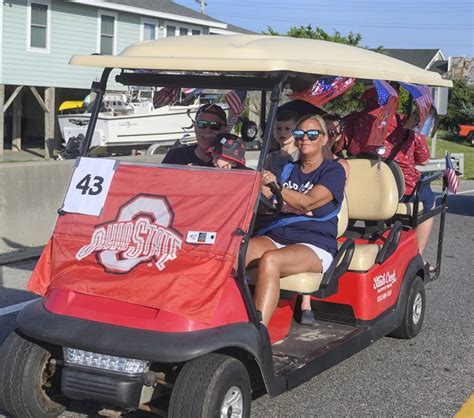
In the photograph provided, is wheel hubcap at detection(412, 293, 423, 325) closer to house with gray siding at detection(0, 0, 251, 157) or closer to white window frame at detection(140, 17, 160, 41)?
house with gray siding at detection(0, 0, 251, 157)

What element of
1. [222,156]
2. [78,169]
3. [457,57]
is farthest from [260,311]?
[457,57]

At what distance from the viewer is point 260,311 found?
374 cm

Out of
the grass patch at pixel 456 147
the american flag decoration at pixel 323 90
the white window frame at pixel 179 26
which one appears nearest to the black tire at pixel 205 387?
the american flag decoration at pixel 323 90

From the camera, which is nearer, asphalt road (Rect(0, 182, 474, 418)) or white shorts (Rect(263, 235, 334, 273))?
asphalt road (Rect(0, 182, 474, 418))

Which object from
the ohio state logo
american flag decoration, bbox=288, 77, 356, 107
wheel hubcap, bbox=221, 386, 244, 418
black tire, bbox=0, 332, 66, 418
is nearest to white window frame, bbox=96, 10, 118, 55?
american flag decoration, bbox=288, 77, 356, 107

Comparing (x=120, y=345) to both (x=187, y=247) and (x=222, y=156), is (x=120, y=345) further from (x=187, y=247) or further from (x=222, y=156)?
→ (x=222, y=156)

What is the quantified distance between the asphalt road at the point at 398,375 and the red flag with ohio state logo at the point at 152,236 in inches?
32.0

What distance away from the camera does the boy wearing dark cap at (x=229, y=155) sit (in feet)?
12.8

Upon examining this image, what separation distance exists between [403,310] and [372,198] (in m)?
0.76

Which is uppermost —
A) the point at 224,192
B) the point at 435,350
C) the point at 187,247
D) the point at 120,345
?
the point at 224,192

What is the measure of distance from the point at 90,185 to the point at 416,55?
4786 centimetres

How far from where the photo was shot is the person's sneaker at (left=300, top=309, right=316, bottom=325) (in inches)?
182

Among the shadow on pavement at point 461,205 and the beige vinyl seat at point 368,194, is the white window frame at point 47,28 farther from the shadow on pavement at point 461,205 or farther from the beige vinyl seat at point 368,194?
the beige vinyl seat at point 368,194

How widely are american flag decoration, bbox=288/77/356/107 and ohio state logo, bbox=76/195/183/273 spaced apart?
171 cm
